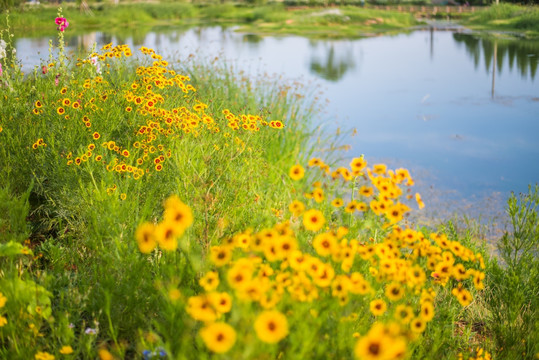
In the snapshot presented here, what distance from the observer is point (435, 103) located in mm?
11805

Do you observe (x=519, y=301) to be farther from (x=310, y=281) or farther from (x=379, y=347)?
(x=379, y=347)

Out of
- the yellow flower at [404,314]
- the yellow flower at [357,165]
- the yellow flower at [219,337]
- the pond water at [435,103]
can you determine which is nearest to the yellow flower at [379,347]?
the yellow flower at [219,337]

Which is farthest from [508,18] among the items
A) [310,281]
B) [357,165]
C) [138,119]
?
[310,281]

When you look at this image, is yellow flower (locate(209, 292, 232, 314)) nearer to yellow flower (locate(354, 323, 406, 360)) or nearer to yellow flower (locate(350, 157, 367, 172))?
yellow flower (locate(354, 323, 406, 360))

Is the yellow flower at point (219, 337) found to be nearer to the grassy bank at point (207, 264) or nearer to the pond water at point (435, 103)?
the grassy bank at point (207, 264)

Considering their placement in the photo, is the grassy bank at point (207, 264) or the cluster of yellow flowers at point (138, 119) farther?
the cluster of yellow flowers at point (138, 119)

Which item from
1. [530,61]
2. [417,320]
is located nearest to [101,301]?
[417,320]

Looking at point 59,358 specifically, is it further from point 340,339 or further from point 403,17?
point 403,17

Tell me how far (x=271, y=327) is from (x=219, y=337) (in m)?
0.12

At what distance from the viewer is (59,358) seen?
187cm

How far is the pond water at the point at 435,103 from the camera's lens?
297 inches

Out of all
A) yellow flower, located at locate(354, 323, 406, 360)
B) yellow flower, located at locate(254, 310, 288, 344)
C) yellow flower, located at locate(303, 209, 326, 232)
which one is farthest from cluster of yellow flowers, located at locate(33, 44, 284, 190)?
yellow flower, located at locate(354, 323, 406, 360)

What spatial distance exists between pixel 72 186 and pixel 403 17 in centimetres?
3167

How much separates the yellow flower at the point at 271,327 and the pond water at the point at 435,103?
5.10 metres
